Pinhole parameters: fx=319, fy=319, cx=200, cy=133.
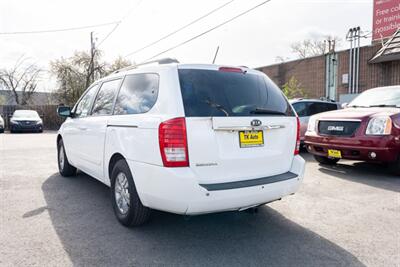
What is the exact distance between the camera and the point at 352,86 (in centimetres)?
1744

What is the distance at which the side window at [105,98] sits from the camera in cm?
394

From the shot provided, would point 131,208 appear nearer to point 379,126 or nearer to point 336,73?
point 379,126

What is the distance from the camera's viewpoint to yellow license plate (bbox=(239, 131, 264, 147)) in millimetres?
2945

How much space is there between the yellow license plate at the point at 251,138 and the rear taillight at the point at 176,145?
22.2 inches

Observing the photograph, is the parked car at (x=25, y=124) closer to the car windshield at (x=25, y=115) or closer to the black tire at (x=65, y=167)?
the car windshield at (x=25, y=115)

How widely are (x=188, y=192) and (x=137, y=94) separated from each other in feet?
4.23

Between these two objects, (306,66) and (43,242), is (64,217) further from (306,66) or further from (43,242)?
(306,66)

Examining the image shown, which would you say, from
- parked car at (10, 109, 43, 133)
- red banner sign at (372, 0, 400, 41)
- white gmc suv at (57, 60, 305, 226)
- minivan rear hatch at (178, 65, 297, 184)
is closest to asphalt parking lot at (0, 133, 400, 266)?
white gmc suv at (57, 60, 305, 226)

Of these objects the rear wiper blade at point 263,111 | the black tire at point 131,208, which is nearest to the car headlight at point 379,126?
the rear wiper blade at point 263,111

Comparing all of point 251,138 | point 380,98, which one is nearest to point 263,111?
point 251,138

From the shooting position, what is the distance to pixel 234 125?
2863 millimetres

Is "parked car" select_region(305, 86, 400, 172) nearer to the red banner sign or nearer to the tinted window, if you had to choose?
the tinted window

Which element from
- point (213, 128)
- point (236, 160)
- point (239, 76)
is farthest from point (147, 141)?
point (239, 76)

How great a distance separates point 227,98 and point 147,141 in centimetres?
85
